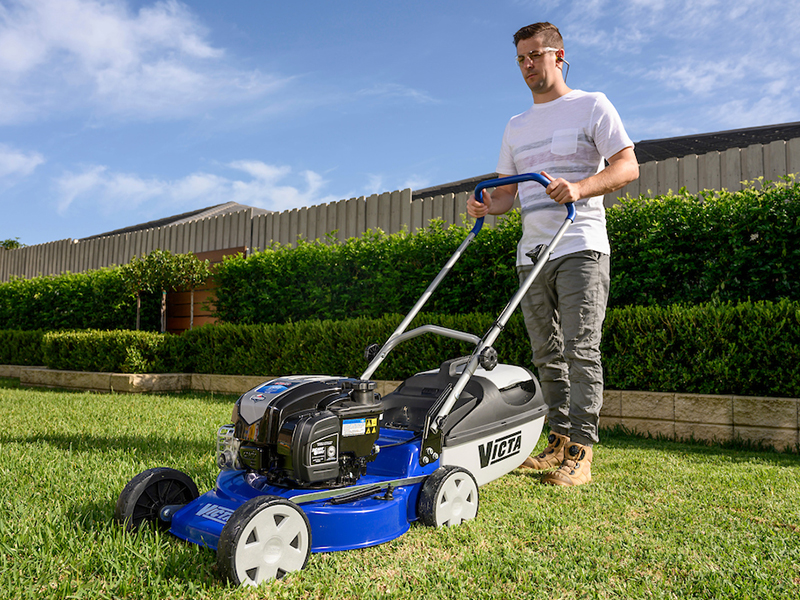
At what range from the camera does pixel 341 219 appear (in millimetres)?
10008

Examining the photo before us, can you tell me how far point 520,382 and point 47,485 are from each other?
2262 mm

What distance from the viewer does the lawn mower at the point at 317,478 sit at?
1.84 m

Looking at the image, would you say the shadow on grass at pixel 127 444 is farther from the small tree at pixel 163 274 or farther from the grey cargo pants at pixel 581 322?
the small tree at pixel 163 274

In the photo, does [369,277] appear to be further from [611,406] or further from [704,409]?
[704,409]

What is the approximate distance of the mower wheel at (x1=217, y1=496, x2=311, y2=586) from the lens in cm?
172

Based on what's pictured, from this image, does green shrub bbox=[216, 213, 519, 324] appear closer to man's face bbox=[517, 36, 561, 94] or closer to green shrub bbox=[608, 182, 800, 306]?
green shrub bbox=[608, 182, 800, 306]

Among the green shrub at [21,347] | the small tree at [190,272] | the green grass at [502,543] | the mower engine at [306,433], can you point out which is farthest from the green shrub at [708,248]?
the green shrub at [21,347]

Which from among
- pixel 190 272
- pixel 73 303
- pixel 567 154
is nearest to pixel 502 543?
pixel 567 154

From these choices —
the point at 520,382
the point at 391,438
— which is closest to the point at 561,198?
the point at 520,382

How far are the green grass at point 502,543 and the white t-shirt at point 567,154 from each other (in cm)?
124

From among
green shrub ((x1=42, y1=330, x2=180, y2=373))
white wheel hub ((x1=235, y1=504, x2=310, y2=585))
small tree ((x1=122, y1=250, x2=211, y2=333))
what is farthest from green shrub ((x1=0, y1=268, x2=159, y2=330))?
white wheel hub ((x1=235, y1=504, x2=310, y2=585))

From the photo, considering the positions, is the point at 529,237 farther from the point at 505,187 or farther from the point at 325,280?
the point at 325,280

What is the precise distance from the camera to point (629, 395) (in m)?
4.77

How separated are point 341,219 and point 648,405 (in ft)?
21.0
